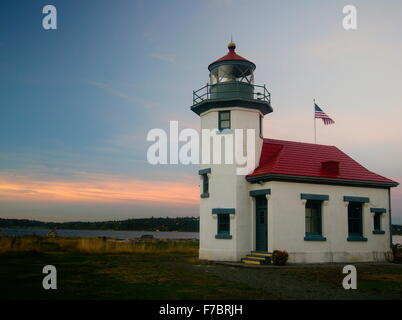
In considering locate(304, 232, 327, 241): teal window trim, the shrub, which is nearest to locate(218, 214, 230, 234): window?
the shrub

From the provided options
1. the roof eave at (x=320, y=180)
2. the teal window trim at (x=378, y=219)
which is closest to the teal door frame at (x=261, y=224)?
the roof eave at (x=320, y=180)

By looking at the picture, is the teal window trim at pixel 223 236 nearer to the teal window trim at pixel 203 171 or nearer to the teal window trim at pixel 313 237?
the teal window trim at pixel 203 171

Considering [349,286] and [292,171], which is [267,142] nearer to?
[292,171]

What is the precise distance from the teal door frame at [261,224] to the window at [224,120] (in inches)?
165

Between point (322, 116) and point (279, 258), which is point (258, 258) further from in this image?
point (322, 116)

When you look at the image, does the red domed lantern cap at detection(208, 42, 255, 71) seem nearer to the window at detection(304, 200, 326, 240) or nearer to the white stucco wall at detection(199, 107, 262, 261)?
the white stucco wall at detection(199, 107, 262, 261)

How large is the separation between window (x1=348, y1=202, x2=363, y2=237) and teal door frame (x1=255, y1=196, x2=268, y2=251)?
199 inches

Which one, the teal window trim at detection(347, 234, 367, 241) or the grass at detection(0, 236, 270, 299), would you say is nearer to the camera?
the grass at detection(0, 236, 270, 299)

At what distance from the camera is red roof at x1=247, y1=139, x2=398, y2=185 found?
67.8 feet

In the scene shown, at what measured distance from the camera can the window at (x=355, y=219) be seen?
2207 centimetres

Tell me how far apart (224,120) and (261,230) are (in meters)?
6.14

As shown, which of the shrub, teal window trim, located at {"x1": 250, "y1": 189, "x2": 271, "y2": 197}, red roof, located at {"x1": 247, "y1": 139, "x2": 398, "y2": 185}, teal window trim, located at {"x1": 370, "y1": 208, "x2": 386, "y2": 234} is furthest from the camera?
teal window trim, located at {"x1": 370, "y1": 208, "x2": 386, "y2": 234}

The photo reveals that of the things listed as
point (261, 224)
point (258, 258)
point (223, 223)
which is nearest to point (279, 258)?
point (258, 258)

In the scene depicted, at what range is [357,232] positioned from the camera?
72.7 ft
